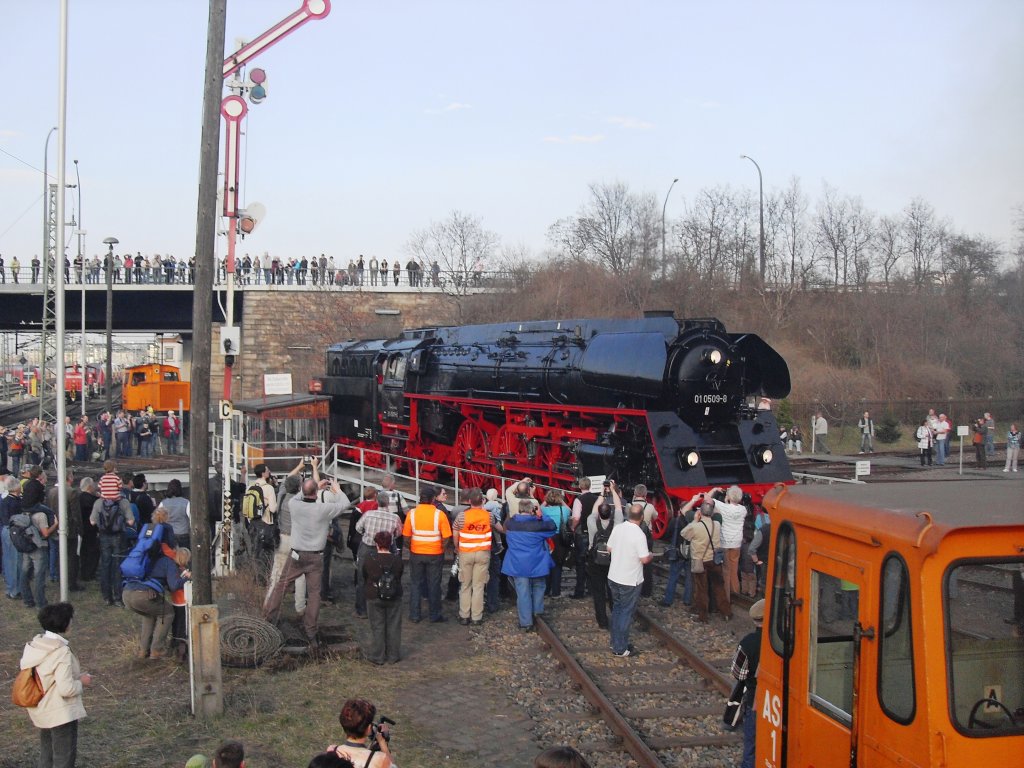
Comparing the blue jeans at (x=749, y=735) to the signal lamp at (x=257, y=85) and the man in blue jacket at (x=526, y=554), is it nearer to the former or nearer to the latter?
the man in blue jacket at (x=526, y=554)

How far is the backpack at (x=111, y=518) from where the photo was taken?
1272cm

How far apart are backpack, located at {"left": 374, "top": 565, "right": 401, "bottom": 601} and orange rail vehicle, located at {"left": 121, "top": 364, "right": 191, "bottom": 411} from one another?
38590mm

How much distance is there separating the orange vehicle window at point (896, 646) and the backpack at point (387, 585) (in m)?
6.47

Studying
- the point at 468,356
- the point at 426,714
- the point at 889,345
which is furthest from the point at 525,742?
the point at 889,345

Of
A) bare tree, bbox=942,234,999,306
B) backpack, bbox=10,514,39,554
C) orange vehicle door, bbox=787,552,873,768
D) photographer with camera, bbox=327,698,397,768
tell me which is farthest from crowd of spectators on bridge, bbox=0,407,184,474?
bare tree, bbox=942,234,999,306

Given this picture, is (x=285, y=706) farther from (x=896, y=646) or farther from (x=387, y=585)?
(x=896, y=646)

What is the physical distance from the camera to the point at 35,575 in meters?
12.4

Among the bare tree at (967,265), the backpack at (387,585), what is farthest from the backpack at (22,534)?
the bare tree at (967,265)

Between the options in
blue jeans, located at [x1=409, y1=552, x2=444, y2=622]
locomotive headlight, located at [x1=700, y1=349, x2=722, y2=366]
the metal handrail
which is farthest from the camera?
the metal handrail

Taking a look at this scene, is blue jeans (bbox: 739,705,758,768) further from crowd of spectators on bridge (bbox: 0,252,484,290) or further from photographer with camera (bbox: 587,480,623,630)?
crowd of spectators on bridge (bbox: 0,252,484,290)

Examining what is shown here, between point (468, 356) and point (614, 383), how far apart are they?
5.83m

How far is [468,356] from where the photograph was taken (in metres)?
21.5

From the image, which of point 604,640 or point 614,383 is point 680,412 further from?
point 604,640

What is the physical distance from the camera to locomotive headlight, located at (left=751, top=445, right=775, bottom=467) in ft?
54.2
